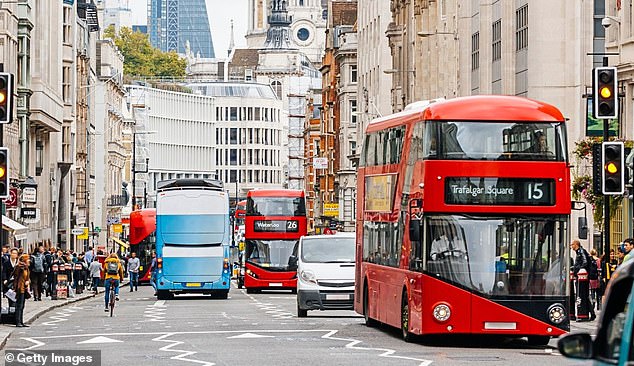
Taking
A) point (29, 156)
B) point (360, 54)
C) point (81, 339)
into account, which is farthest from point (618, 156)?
point (360, 54)

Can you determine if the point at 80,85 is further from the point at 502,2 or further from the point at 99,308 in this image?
the point at 99,308

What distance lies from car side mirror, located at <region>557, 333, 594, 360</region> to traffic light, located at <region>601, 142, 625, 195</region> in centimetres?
1484

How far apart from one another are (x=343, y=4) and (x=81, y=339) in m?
111

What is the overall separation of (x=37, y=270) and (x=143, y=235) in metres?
27.8

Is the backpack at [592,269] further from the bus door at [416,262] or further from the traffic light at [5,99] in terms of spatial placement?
the traffic light at [5,99]

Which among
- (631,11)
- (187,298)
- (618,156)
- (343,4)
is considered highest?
(343,4)

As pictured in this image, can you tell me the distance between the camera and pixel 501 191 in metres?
23.9

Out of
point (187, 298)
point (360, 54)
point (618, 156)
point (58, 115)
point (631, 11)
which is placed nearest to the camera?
point (618, 156)

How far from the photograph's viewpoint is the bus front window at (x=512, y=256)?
935 inches

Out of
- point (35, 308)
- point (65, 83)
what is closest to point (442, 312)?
point (35, 308)

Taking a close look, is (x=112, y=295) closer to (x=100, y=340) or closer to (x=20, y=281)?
(x=20, y=281)

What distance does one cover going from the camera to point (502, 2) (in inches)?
2317

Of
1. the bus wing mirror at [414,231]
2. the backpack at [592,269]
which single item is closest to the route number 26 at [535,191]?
the bus wing mirror at [414,231]

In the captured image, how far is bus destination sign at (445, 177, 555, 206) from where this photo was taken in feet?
78.3
